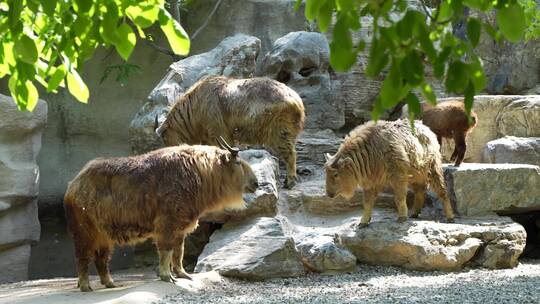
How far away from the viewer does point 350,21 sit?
285 centimetres

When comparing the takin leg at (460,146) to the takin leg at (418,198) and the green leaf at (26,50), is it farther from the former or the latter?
the green leaf at (26,50)

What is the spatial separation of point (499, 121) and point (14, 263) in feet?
26.8

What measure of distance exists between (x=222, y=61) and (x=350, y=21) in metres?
10.3

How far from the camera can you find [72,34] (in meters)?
3.61

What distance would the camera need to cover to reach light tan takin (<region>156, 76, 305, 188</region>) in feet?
35.7

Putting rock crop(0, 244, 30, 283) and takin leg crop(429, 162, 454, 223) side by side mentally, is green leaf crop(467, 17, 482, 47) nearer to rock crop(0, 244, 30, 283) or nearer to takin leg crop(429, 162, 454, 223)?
takin leg crop(429, 162, 454, 223)

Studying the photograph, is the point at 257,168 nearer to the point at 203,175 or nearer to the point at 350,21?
the point at 203,175

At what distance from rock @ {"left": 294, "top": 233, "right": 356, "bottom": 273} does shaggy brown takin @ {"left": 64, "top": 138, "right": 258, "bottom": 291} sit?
161 centimetres

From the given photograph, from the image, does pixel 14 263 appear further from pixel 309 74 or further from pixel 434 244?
pixel 434 244

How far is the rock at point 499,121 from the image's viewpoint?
1209 centimetres

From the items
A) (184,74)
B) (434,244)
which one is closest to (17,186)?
(184,74)

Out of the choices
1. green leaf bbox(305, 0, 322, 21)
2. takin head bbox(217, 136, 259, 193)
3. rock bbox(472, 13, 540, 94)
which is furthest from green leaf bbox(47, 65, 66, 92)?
rock bbox(472, 13, 540, 94)

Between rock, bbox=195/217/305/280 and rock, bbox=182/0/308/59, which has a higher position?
rock, bbox=182/0/308/59

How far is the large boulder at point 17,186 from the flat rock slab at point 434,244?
5627mm
